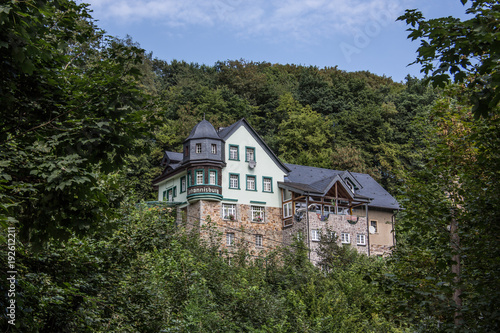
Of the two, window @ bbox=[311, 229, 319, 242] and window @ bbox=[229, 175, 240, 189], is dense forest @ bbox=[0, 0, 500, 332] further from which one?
window @ bbox=[229, 175, 240, 189]

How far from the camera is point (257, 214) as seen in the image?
149 feet

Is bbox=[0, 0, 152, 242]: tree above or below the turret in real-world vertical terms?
below

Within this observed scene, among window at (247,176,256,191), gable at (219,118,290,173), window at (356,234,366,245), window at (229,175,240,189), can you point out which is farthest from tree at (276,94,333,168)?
window at (229,175,240,189)

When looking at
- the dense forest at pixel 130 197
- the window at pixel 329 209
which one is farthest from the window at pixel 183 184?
the dense forest at pixel 130 197

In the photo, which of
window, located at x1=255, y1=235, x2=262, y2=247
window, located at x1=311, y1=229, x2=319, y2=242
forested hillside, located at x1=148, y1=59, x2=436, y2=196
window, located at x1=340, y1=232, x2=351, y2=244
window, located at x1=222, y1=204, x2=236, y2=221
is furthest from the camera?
forested hillside, located at x1=148, y1=59, x2=436, y2=196

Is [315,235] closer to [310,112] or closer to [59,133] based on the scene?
[310,112]

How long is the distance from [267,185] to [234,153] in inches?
147

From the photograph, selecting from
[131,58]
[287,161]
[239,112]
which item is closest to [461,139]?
[131,58]

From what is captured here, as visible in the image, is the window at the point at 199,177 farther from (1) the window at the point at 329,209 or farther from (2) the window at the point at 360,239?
(2) the window at the point at 360,239

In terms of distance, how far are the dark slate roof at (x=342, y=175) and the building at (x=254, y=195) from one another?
7.8 inches

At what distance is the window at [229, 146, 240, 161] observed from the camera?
45.8m

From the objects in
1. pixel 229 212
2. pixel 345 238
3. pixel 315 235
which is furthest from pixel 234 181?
pixel 345 238

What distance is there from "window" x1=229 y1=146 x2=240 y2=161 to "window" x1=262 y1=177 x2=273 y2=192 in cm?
285

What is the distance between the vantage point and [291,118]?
207ft
